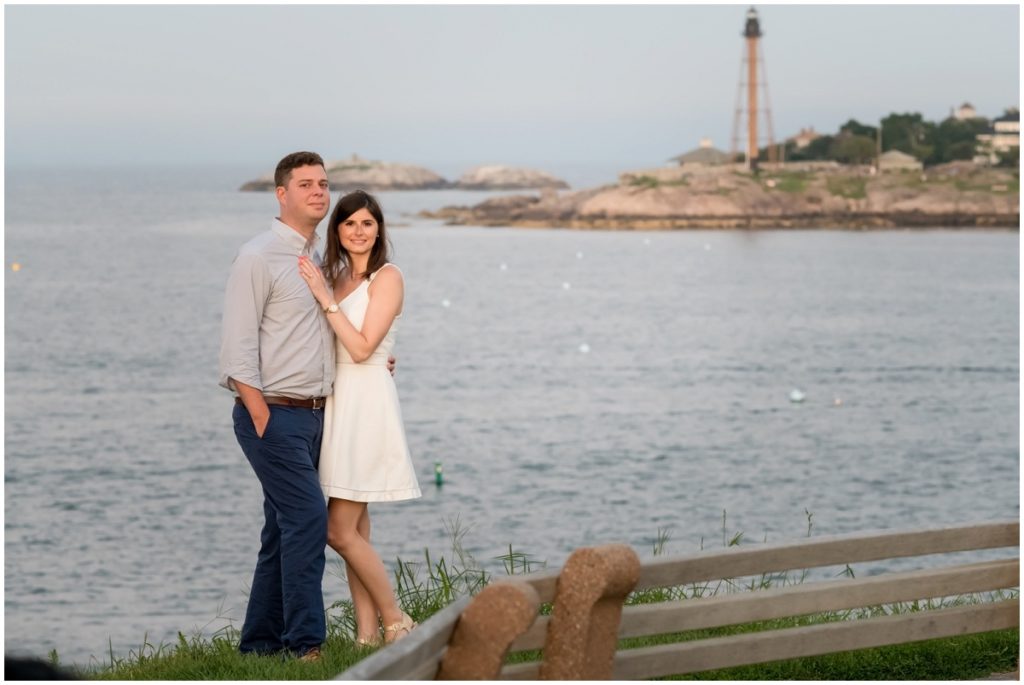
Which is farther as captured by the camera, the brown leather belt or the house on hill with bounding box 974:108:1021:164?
the house on hill with bounding box 974:108:1021:164

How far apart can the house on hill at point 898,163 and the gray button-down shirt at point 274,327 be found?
129 metres

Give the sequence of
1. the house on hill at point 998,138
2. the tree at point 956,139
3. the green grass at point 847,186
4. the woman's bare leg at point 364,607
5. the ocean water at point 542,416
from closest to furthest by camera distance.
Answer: the woman's bare leg at point 364,607, the ocean water at point 542,416, the green grass at point 847,186, the house on hill at point 998,138, the tree at point 956,139

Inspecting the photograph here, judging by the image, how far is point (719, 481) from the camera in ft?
118

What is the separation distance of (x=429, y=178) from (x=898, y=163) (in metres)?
72.9

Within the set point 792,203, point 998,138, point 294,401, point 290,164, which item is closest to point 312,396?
point 294,401

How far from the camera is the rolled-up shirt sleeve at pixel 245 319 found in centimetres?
522

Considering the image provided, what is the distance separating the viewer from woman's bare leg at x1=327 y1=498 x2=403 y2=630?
5504mm

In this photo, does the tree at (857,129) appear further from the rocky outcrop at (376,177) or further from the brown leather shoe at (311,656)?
the brown leather shoe at (311,656)

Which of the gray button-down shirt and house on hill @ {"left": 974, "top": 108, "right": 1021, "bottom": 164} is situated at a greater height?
house on hill @ {"left": 974, "top": 108, "right": 1021, "bottom": 164}

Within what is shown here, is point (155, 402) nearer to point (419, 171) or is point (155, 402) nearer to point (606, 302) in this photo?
point (606, 302)

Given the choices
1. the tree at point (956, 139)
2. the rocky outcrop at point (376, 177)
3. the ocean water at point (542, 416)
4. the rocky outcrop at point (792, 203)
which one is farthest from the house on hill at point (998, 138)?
the rocky outcrop at point (376, 177)

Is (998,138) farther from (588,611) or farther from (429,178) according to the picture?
(588,611)

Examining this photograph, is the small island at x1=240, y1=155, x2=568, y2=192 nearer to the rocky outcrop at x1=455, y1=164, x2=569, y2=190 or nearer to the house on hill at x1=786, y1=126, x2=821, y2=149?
the rocky outcrop at x1=455, y1=164, x2=569, y2=190

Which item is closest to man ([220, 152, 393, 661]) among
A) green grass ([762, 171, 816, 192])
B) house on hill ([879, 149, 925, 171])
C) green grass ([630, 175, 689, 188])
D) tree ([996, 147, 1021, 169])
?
green grass ([630, 175, 689, 188])
